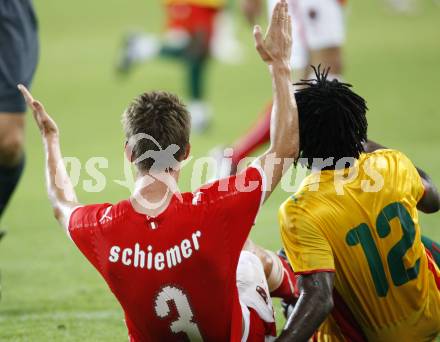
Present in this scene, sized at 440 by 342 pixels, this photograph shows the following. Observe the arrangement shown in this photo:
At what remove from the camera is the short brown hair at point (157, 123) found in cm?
310

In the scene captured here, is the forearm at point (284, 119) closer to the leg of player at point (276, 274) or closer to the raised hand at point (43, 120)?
the leg of player at point (276, 274)

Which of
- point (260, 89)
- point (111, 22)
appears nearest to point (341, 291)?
point (260, 89)

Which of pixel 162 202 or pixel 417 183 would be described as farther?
pixel 417 183

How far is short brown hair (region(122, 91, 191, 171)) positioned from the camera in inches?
122

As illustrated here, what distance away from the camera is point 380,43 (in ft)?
46.2

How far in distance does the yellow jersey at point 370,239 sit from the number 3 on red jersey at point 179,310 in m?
0.39

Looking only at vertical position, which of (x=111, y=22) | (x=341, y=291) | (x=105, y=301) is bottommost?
(x=111, y=22)

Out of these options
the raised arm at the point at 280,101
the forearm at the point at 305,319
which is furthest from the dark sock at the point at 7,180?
the forearm at the point at 305,319

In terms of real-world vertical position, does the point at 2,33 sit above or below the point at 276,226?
above

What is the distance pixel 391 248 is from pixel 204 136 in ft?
21.9

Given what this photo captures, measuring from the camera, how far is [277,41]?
3166 millimetres

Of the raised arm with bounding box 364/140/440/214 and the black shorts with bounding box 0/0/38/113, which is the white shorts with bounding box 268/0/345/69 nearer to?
the black shorts with bounding box 0/0/38/113

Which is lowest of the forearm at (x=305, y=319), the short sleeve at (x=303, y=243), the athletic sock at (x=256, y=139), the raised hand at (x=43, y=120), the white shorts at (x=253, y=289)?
the athletic sock at (x=256, y=139)

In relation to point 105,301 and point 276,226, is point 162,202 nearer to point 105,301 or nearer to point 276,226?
point 105,301
